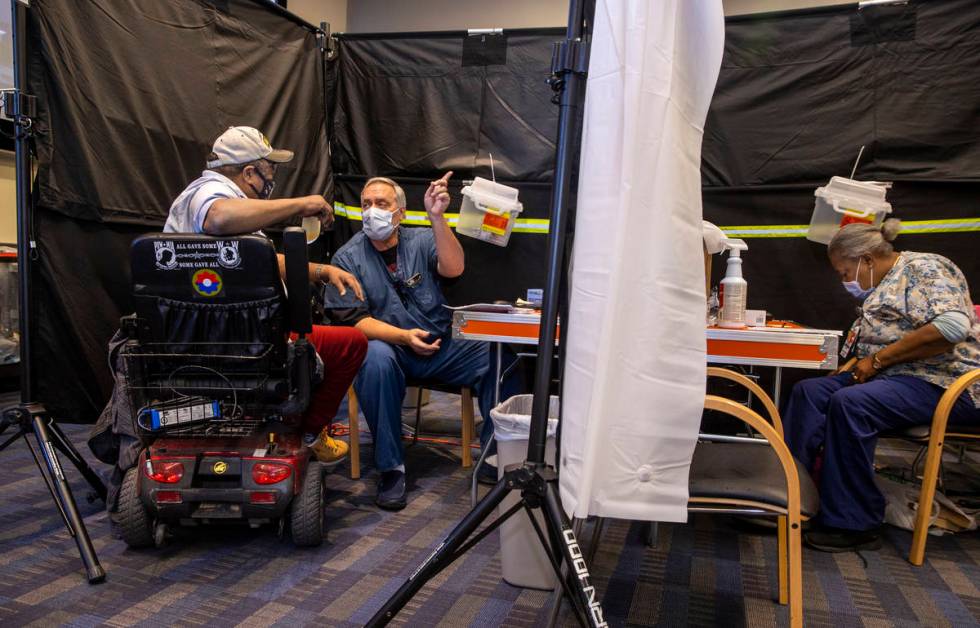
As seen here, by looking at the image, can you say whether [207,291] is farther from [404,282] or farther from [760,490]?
[760,490]

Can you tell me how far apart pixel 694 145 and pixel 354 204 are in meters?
2.87

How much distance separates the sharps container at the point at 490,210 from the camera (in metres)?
3.24

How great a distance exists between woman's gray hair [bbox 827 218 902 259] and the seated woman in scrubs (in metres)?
0.08

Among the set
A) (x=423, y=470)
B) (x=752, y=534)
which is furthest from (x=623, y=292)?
(x=423, y=470)

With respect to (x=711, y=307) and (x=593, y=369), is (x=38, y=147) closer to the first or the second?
(x=593, y=369)

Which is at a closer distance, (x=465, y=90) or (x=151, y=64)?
(x=151, y=64)

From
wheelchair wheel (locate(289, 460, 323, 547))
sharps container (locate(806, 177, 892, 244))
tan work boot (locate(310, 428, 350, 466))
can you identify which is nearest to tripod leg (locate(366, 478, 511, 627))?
wheelchair wheel (locate(289, 460, 323, 547))

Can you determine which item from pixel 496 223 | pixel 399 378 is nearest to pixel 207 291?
pixel 399 378

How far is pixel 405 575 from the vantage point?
1659 mm

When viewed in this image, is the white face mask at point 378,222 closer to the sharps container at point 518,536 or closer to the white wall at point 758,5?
the sharps container at point 518,536

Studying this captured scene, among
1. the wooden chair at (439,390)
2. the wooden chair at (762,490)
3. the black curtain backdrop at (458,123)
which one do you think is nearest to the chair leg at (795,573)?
the wooden chair at (762,490)

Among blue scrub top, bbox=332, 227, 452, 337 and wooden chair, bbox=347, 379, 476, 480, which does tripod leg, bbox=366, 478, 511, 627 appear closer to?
wooden chair, bbox=347, 379, 476, 480

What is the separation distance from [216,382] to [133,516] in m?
0.45

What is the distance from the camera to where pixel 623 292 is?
2.99ft
